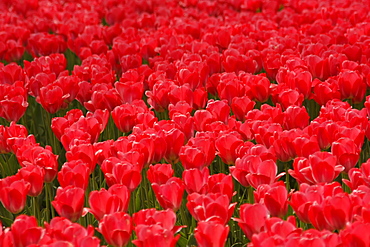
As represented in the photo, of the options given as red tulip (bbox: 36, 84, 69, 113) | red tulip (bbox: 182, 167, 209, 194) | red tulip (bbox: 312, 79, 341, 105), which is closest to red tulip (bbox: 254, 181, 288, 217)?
red tulip (bbox: 182, 167, 209, 194)

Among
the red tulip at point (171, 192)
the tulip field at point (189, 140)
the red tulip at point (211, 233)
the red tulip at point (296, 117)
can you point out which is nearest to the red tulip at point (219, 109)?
the tulip field at point (189, 140)

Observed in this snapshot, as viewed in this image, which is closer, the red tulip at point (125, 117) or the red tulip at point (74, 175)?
the red tulip at point (74, 175)

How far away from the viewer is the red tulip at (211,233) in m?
1.94

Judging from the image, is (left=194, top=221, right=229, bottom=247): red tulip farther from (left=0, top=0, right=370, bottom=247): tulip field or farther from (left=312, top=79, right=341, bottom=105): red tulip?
(left=312, top=79, right=341, bottom=105): red tulip

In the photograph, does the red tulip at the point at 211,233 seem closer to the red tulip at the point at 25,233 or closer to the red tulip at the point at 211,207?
the red tulip at the point at 211,207

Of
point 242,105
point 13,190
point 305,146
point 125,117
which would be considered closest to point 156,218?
point 13,190

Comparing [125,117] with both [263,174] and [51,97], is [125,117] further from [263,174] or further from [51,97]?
[263,174]

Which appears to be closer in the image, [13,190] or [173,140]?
[13,190]

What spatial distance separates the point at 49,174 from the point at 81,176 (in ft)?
0.92

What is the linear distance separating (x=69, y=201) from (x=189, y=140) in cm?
64

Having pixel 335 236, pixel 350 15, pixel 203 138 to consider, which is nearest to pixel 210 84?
pixel 203 138

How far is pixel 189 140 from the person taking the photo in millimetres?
2648

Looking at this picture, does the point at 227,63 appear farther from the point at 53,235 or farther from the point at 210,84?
the point at 53,235

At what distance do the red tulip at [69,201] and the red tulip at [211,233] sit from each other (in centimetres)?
51
